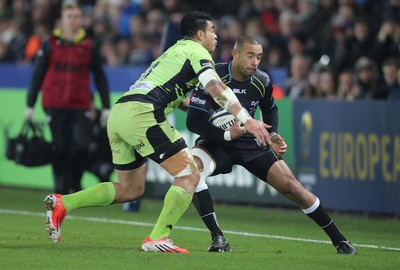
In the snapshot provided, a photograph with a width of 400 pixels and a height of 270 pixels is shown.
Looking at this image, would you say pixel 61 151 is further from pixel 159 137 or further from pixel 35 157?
pixel 159 137

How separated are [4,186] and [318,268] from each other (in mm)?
10421

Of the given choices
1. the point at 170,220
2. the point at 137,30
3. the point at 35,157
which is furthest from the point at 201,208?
the point at 137,30

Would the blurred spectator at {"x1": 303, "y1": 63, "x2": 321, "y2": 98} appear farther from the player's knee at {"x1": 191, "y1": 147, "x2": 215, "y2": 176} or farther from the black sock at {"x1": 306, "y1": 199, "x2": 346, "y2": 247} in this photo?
the black sock at {"x1": 306, "y1": 199, "x2": 346, "y2": 247}

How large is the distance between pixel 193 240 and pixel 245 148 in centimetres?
128

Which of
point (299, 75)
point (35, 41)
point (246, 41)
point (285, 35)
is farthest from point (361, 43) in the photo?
point (35, 41)

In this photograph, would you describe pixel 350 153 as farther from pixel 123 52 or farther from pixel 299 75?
pixel 123 52

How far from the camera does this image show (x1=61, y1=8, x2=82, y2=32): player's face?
44.7 ft

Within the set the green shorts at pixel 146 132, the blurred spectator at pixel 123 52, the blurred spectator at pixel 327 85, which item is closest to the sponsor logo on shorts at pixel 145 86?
the green shorts at pixel 146 132

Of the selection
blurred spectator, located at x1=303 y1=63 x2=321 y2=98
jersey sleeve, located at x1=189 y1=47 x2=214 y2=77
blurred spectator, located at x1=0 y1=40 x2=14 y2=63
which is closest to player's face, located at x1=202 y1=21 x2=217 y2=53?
jersey sleeve, located at x1=189 y1=47 x2=214 y2=77

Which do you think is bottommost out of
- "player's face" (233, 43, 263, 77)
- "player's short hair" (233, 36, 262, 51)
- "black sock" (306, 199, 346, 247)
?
"black sock" (306, 199, 346, 247)

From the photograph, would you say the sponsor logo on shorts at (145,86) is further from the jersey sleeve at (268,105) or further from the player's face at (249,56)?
the jersey sleeve at (268,105)

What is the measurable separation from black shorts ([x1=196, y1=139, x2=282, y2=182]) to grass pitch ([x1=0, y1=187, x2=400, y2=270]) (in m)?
0.74

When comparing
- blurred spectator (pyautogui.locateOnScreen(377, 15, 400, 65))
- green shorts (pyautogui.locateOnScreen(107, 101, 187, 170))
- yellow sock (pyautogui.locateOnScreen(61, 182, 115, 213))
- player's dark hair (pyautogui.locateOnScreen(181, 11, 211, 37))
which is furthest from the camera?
blurred spectator (pyautogui.locateOnScreen(377, 15, 400, 65))

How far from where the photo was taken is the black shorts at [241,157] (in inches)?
374
